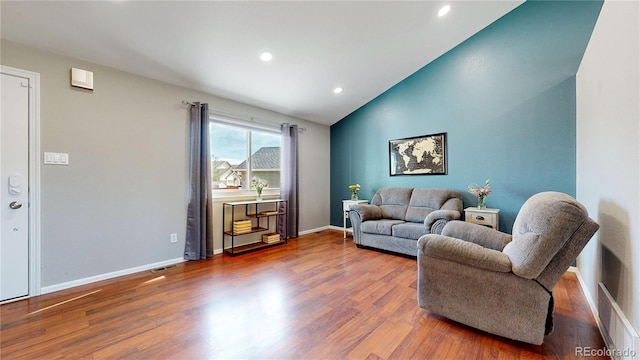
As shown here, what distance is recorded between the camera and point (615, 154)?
1.58 meters

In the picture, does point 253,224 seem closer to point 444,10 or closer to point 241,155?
point 241,155

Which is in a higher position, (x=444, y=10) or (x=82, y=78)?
(x=444, y=10)

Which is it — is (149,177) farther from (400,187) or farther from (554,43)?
(554,43)

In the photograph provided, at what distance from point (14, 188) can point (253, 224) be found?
266 centimetres

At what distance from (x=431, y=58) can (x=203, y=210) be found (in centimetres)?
421

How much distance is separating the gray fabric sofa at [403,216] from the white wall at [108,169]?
8.78 ft

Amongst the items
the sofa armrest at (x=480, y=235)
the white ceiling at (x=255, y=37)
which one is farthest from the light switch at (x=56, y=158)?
the sofa armrest at (x=480, y=235)

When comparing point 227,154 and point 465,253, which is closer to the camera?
point 465,253

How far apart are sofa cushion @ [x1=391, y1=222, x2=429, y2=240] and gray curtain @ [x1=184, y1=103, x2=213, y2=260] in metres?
2.70

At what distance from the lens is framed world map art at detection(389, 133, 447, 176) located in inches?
154

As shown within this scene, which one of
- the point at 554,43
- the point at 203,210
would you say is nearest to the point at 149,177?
the point at 203,210

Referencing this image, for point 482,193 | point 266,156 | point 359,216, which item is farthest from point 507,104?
point 266,156

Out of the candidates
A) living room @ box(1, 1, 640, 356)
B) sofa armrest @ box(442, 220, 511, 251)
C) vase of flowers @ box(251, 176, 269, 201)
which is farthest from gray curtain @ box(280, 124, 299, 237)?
sofa armrest @ box(442, 220, 511, 251)

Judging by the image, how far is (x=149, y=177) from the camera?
296cm
